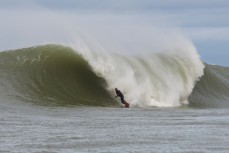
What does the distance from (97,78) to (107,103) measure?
3068mm

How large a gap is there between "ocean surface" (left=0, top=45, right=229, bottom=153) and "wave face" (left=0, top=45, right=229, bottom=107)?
43 millimetres

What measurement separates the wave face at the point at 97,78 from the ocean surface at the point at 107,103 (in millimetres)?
43

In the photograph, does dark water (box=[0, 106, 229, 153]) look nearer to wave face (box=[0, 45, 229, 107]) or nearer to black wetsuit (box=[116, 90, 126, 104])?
wave face (box=[0, 45, 229, 107])

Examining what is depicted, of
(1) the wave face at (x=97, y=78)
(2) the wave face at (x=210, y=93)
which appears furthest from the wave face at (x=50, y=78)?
(2) the wave face at (x=210, y=93)

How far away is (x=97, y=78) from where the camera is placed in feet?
86.5

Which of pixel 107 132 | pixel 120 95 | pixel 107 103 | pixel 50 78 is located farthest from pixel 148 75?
pixel 107 132

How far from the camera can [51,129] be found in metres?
13.6

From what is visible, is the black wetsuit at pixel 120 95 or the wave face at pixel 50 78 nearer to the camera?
the wave face at pixel 50 78

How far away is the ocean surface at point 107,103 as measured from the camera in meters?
12.0

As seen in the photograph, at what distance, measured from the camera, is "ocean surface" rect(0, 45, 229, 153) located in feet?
39.4

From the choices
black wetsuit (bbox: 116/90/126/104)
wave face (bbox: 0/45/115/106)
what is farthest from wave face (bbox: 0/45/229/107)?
black wetsuit (bbox: 116/90/126/104)

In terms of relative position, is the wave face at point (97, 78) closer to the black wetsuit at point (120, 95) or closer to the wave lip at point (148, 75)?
the wave lip at point (148, 75)

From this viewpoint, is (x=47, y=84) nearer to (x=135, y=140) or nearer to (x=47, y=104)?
(x=47, y=104)

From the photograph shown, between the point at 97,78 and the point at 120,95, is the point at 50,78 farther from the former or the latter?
the point at 120,95
